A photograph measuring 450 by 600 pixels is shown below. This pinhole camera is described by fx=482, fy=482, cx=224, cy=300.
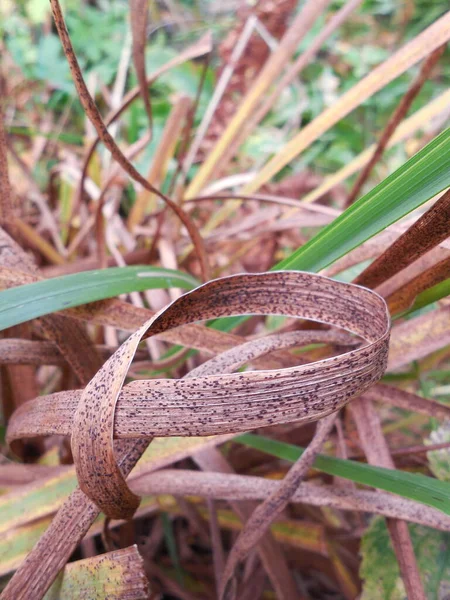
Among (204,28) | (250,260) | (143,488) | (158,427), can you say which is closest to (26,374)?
(143,488)

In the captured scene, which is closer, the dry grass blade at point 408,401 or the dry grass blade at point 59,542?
the dry grass blade at point 59,542

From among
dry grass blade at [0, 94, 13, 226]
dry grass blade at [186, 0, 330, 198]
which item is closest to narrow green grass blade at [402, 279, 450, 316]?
dry grass blade at [0, 94, 13, 226]

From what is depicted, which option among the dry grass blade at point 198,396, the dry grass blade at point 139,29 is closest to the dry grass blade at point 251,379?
the dry grass blade at point 198,396

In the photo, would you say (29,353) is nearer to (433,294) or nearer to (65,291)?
(65,291)

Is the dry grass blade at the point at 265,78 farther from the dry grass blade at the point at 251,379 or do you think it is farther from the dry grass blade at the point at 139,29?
the dry grass blade at the point at 251,379

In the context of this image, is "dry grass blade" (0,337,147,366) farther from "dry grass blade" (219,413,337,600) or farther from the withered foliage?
"dry grass blade" (219,413,337,600)

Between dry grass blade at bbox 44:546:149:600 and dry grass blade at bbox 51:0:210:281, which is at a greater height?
dry grass blade at bbox 51:0:210:281
